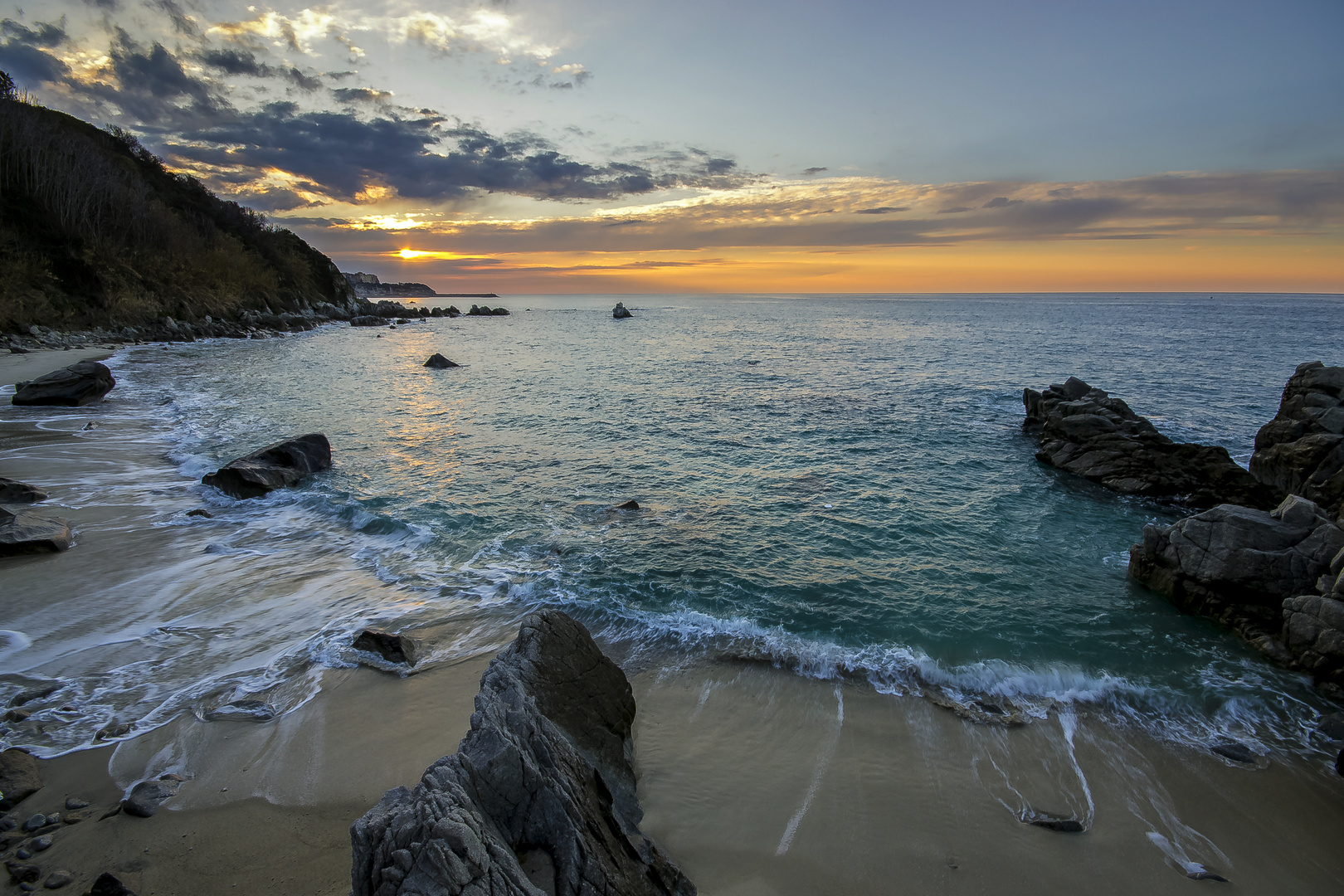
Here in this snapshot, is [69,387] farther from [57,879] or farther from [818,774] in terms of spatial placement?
[818,774]

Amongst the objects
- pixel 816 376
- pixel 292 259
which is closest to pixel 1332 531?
pixel 816 376

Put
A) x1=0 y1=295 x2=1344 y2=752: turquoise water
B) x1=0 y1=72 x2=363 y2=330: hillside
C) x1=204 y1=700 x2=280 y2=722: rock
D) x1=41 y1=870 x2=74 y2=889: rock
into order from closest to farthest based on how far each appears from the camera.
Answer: x1=41 y1=870 x2=74 y2=889: rock → x1=204 y1=700 x2=280 y2=722: rock → x1=0 y1=295 x2=1344 y2=752: turquoise water → x1=0 y1=72 x2=363 y2=330: hillside

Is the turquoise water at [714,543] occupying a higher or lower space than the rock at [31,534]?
lower

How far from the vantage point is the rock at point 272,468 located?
1542 centimetres

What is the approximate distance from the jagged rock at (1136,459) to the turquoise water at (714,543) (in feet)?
3.00

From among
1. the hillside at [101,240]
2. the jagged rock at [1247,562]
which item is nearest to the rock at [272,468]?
the jagged rock at [1247,562]

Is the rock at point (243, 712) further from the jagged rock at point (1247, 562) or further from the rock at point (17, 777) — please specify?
the jagged rock at point (1247, 562)

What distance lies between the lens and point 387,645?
339 inches

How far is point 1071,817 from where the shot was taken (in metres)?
6.21

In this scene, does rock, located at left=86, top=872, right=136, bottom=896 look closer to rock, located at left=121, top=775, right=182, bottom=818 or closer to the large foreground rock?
rock, located at left=121, top=775, right=182, bottom=818

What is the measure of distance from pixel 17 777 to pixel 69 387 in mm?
26213

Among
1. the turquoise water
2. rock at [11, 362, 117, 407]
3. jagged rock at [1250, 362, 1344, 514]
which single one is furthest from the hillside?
jagged rock at [1250, 362, 1344, 514]

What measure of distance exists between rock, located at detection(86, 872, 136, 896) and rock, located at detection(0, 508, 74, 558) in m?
10.1

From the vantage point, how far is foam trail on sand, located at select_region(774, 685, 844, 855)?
577 centimetres
